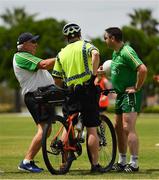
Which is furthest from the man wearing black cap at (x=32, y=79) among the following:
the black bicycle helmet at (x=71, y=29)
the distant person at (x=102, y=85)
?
the distant person at (x=102, y=85)

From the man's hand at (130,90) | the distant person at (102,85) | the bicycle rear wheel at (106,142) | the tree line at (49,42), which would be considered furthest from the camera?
the tree line at (49,42)

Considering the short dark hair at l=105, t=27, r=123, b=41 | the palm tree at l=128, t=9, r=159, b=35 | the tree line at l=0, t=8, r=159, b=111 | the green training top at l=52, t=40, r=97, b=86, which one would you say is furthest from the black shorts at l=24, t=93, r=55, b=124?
the palm tree at l=128, t=9, r=159, b=35

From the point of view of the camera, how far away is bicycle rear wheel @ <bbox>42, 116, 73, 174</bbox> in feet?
32.9

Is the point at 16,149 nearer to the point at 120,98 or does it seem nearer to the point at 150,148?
the point at 150,148

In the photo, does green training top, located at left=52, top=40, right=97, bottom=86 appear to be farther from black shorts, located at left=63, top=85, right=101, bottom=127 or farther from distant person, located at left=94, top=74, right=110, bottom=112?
distant person, located at left=94, top=74, right=110, bottom=112

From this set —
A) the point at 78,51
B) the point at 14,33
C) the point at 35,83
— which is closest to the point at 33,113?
the point at 35,83

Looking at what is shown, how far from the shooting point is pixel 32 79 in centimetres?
1083

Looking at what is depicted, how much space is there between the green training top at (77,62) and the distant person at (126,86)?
576 mm

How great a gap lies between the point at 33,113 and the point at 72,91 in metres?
0.89

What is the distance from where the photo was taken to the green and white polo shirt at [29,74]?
1078cm

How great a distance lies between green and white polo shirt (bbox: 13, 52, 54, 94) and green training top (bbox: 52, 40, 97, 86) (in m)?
0.49

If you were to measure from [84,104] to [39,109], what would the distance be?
79cm

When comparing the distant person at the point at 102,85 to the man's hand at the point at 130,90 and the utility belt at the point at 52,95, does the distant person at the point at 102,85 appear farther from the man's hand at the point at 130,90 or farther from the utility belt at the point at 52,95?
the utility belt at the point at 52,95

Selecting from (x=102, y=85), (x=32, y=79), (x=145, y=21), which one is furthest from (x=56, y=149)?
(x=145, y=21)
